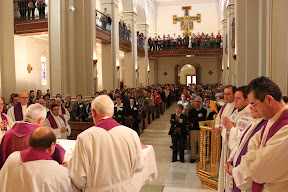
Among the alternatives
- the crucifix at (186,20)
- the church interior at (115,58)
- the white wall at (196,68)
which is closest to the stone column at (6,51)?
the church interior at (115,58)

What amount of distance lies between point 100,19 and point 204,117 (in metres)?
10.2

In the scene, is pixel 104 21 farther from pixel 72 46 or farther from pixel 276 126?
pixel 276 126

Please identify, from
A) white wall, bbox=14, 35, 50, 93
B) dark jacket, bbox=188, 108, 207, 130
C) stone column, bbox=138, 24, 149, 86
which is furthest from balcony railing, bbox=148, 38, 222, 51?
dark jacket, bbox=188, 108, 207, 130

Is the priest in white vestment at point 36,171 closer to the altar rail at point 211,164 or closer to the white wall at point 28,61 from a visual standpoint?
the altar rail at point 211,164

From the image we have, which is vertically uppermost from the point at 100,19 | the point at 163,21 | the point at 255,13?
the point at 163,21

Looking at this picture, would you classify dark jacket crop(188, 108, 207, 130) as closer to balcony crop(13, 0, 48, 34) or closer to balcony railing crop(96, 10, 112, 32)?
balcony crop(13, 0, 48, 34)

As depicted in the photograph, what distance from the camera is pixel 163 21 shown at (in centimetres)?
3319

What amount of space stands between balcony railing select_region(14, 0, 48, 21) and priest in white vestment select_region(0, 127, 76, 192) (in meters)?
12.9

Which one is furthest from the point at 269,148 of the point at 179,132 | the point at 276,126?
the point at 179,132

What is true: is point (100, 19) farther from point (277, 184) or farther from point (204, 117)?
point (277, 184)

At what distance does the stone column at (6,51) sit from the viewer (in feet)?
43.8

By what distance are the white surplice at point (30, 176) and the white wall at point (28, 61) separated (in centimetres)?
1357

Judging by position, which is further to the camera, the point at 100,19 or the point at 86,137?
the point at 100,19

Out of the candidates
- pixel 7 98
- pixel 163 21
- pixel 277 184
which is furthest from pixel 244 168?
pixel 163 21
